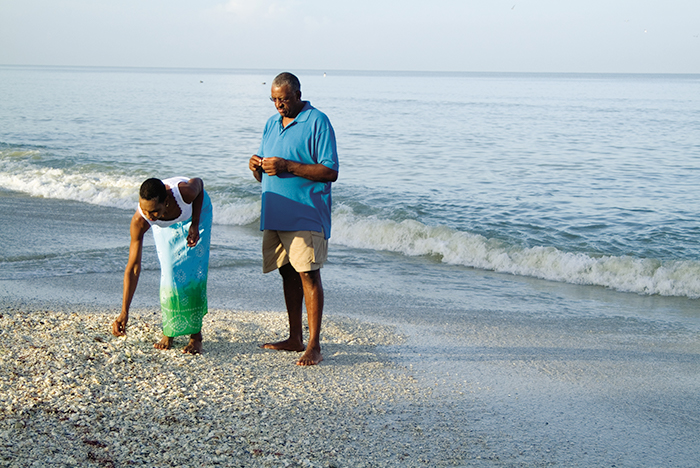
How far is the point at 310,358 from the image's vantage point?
4266 mm

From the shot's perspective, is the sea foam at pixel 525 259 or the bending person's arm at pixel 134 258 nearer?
the bending person's arm at pixel 134 258

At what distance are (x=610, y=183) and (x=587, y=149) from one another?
20.8 feet

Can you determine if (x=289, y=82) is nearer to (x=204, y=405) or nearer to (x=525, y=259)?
(x=204, y=405)

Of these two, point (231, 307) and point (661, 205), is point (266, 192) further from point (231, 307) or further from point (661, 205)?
point (661, 205)

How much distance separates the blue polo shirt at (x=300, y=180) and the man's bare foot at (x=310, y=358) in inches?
33.1

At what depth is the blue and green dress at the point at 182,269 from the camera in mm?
4016

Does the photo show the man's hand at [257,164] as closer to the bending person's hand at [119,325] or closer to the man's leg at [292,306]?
the man's leg at [292,306]

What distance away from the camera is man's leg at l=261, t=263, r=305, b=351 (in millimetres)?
4426

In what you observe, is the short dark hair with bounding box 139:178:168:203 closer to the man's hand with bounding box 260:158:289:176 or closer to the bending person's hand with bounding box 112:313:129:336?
the man's hand with bounding box 260:158:289:176

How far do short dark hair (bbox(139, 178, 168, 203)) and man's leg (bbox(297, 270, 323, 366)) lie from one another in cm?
106

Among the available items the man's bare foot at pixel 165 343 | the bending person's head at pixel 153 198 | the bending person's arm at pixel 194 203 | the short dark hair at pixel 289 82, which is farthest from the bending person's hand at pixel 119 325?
the short dark hair at pixel 289 82

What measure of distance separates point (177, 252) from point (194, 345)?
683 mm

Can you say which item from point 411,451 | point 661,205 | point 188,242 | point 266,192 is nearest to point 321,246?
point 266,192

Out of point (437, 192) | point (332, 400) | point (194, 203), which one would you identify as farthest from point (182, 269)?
point (437, 192)
